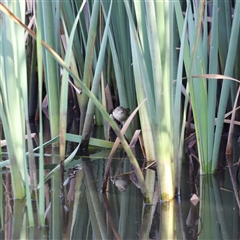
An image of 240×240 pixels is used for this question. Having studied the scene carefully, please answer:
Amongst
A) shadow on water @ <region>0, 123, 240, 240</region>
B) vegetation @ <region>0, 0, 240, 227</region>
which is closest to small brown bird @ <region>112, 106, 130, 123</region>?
vegetation @ <region>0, 0, 240, 227</region>

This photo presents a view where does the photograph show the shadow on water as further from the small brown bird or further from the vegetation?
the small brown bird

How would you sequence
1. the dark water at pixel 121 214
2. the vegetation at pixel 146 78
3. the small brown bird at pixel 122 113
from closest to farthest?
the dark water at pixel 121 214
the vegetation at pixel 146 78
the small brown bird at pixel 122 113

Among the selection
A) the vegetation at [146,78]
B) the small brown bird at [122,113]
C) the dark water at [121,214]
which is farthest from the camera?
the small brown bird at [122,113]

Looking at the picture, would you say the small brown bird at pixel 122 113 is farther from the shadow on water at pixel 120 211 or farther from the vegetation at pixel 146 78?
the shadow on water at pixel 120 211

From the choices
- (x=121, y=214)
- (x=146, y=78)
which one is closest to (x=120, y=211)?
(x=121, y=214)

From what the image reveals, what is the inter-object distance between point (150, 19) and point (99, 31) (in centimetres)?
108

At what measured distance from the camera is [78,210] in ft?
4.25

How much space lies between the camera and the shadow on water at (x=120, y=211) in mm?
1141

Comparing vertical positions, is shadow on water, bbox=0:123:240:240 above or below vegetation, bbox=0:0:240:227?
below

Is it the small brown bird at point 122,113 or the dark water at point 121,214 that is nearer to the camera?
the dark water at point 121,214

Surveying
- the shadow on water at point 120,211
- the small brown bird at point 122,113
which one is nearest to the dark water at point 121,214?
the shadow on water at point 120,211

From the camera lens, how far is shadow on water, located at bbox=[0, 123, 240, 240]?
1141mm

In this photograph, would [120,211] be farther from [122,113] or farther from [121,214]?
[122,113]

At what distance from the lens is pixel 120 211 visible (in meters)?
1.29
